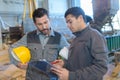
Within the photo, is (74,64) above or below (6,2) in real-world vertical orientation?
below

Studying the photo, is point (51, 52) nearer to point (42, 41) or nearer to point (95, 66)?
point (42, 41)

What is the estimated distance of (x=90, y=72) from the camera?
3.59ft

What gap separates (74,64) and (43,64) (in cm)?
20

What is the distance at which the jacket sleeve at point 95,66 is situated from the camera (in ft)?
3.59

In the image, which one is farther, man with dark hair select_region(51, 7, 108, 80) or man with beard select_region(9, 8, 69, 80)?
man with beard select_region(9, 8, 69, 80)

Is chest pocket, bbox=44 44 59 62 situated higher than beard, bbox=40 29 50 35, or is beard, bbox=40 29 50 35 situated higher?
beard, bbox=40 29 50 35

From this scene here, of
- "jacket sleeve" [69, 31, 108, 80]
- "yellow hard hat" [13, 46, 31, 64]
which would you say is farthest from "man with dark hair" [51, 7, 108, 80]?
"yellow hard hat" [13, 46, 31, 64]

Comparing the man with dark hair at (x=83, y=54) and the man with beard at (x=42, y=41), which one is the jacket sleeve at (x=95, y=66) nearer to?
the man with dark hair at (x=83, y=54)

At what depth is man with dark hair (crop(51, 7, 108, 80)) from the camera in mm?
1099

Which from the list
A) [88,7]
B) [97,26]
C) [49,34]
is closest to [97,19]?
[97,26]

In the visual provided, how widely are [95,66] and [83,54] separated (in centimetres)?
11

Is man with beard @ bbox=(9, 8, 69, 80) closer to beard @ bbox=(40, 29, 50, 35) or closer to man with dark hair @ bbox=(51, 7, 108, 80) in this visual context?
beard @ bbox=(40, 29, 50, 35)

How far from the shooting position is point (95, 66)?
1100mm

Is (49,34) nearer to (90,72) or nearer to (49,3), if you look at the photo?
(90,72)
